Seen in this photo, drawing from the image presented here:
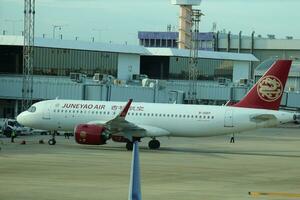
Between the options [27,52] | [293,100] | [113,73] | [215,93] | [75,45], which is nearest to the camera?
[27,52]

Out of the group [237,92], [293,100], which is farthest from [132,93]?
[293,100]

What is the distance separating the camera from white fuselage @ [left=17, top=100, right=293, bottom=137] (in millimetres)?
47250

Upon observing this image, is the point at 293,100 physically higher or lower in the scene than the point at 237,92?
lower

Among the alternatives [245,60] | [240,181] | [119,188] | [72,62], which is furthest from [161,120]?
[245,60]

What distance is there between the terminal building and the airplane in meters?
27.5

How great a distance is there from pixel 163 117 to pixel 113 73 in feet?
147

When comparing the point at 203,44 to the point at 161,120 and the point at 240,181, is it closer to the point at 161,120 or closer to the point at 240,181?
the point at 161,120

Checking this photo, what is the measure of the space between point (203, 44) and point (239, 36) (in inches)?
457

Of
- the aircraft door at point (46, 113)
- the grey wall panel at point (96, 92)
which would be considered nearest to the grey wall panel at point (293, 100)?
the grey wall panel at point (96, 92)

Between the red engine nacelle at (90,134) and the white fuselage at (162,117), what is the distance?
2.07 m

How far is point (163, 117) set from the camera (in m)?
48.7

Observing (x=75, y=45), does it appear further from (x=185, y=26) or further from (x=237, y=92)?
(x=185, y=26)

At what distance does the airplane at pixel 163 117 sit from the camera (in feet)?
153

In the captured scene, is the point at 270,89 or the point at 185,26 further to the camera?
the point at 185,26
